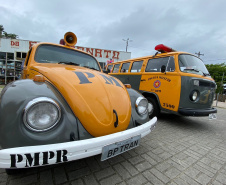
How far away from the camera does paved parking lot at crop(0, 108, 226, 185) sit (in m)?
1.45

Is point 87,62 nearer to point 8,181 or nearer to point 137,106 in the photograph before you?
point 137,106

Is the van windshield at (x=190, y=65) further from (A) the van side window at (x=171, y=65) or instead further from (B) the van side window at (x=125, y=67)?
(B) the van side window at (x=125, y=67)

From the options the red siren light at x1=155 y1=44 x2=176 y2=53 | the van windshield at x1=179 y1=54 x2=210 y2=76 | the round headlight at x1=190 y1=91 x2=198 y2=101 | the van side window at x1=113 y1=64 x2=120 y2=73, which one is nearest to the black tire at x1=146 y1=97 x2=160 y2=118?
the round headlight at x1=190 y1=91 x2=198 y2=101

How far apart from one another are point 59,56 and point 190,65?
3393 millimetres

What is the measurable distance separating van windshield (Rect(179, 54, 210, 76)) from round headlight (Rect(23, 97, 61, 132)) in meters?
3.30

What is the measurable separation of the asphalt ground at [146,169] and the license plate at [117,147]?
37cm

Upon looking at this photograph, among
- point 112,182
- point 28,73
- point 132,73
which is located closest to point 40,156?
point 112,182

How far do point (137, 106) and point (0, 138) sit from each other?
1554 millimetres

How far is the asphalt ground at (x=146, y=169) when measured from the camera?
1446mm

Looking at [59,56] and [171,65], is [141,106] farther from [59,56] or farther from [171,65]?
[171,65]

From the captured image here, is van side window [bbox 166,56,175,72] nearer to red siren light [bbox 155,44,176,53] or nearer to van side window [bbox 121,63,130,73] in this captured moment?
red siren light [bbox 155,44,176,53]

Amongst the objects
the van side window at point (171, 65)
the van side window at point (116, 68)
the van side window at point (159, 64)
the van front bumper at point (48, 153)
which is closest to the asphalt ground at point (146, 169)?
the van front bumper at point (48, 153)

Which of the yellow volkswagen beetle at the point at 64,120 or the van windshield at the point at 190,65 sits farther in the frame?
the van windshield at the point at 190,65

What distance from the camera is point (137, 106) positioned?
189 cm
